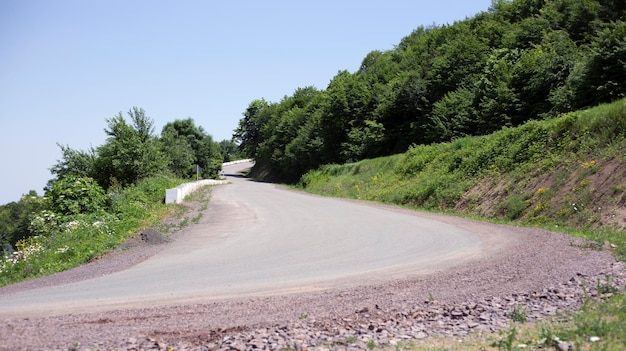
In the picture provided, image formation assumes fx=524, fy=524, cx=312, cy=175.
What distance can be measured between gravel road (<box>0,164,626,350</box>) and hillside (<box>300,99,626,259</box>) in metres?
3.01

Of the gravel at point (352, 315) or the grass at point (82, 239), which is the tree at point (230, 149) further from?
the gravel at point (352, 315)

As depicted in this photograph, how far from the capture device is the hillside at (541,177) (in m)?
17.2

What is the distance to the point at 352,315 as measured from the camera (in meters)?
7.55

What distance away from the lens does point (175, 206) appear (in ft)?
87.8

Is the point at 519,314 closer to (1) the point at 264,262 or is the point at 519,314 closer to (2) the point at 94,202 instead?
(1) the point at 264,262

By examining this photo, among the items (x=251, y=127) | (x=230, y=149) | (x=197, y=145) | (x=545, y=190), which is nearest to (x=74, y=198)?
(x=545, y=190)

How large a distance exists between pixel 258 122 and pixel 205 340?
12736 centimetres

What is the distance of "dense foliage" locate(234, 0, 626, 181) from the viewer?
100 feet

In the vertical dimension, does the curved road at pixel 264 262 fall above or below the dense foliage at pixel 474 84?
below

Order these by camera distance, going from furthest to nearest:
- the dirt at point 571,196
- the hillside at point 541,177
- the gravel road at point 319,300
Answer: the hillside at point 541,177, the dirt at point 571,196, the gravel road at point 319,300

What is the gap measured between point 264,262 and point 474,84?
36621 millimetres

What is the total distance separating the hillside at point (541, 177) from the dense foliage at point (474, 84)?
5.27 metres

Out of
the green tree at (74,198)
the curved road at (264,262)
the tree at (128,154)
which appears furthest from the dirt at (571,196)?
the tree at (128,154)

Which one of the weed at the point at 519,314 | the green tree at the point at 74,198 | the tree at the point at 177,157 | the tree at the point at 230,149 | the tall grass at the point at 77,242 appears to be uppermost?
the tree at the point at 230,149
